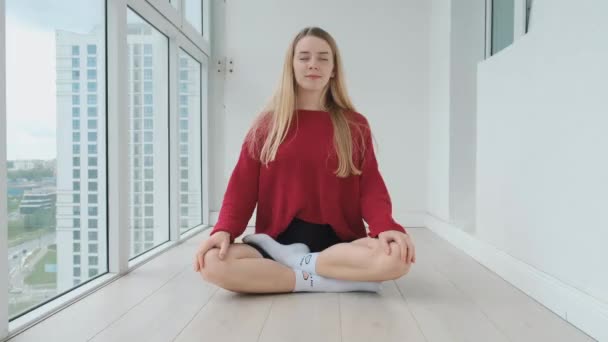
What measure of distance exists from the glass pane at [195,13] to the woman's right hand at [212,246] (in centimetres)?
172

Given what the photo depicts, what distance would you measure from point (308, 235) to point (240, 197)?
29 cm

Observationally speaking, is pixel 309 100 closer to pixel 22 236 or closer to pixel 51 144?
pixel 51 144

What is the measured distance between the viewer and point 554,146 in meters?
1.50

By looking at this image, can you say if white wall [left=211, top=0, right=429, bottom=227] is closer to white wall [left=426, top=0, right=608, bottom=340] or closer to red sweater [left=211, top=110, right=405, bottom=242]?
white wall [left=426, top=0, right=608, bottom=340]

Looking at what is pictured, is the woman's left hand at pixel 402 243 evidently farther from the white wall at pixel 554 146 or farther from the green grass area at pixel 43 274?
the green grass area at pixel 43 274

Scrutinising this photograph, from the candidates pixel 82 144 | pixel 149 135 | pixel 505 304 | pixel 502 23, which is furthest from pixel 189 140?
pixel 505 304

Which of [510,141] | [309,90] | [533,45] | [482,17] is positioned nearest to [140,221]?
[309,90]

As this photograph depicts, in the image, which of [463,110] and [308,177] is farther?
[463,110]

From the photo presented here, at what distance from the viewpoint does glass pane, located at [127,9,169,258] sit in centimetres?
225

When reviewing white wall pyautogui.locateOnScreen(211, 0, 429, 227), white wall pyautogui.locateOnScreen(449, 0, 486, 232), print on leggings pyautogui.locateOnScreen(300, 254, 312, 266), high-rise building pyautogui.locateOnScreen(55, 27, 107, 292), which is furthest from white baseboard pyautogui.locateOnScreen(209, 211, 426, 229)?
print on leggings pyautogui.locateOnScreen(300, 254, 312, 266)

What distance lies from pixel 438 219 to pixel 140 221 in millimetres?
1841

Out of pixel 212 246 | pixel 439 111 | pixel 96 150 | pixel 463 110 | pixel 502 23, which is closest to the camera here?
pixel 212 246

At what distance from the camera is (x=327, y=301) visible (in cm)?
156

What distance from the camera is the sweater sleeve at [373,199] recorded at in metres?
1.67
